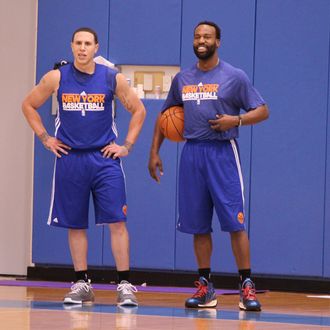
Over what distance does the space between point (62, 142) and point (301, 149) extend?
262cm

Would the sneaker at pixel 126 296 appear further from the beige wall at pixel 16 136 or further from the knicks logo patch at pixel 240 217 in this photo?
the beige wall at pixel 16 136

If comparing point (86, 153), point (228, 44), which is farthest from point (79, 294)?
point (228, 44)

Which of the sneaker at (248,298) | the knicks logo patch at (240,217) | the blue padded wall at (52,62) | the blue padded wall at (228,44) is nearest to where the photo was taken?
the sneaker at (248,298)

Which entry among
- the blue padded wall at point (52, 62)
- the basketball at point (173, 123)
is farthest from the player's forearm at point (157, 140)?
the blue padded wall at point (52, 62)

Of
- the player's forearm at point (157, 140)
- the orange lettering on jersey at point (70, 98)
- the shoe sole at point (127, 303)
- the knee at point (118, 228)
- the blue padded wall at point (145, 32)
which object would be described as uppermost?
the blue padded wall at point (145, 32)

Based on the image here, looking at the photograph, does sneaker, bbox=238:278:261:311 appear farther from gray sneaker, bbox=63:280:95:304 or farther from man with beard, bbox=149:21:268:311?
gray sneaker, bbox=63:280:95:304

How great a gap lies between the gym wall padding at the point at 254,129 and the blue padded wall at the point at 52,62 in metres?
0.01

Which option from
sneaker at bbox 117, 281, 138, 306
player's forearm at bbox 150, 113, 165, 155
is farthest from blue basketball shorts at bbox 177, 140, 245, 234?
sneaker at bbox 117, 281, 138, 306

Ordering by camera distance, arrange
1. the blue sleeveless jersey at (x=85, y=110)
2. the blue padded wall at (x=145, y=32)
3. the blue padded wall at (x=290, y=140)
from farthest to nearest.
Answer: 1. the blue padded wall at (x=145, y=32)
2. the blue padded wall at (x=290, y=140)
3. the blue sleeveless jersey at (x=85, y=110)

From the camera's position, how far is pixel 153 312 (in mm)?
6152

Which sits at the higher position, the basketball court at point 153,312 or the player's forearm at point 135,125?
the player's forearm at point 135,125

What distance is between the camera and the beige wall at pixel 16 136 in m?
9.50

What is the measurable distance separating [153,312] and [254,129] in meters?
2.97

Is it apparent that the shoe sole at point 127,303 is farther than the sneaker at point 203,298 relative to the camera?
No
